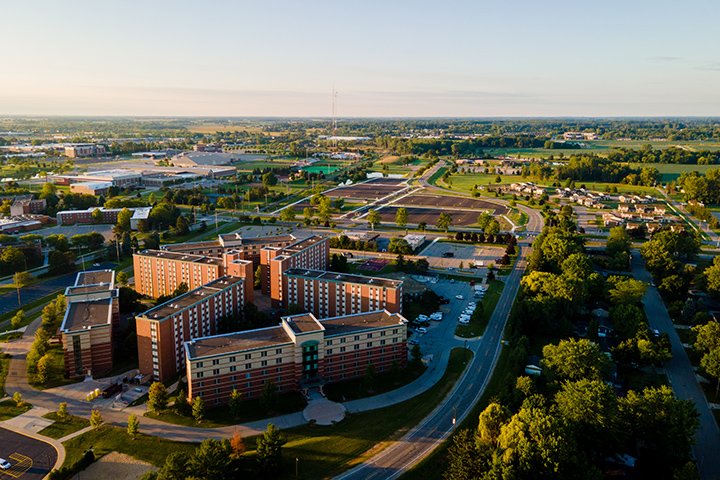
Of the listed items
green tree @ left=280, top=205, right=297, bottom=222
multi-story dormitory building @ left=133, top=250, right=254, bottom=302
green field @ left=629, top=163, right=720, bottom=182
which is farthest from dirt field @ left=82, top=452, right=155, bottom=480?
green field @ left=629, top=163, right=720, bottom=182

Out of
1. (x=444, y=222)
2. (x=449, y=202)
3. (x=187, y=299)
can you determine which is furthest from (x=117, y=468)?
(x=449, y=202)

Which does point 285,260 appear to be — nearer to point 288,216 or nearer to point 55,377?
point 55,377

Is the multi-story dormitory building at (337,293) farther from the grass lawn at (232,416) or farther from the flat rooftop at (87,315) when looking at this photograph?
the flat rooftop at (87,315)

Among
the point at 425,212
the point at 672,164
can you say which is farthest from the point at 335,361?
the point at 672,164

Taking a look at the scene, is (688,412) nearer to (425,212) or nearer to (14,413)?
(14,413)

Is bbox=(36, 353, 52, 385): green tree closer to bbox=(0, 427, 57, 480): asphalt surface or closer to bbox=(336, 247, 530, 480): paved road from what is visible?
bbox=(0, 427, 57, 480): asphalt surface

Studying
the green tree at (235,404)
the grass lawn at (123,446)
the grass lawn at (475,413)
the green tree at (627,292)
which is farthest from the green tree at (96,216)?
the green tree at (627,292)

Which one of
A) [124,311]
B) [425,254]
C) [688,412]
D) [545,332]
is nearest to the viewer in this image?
[688,412]
